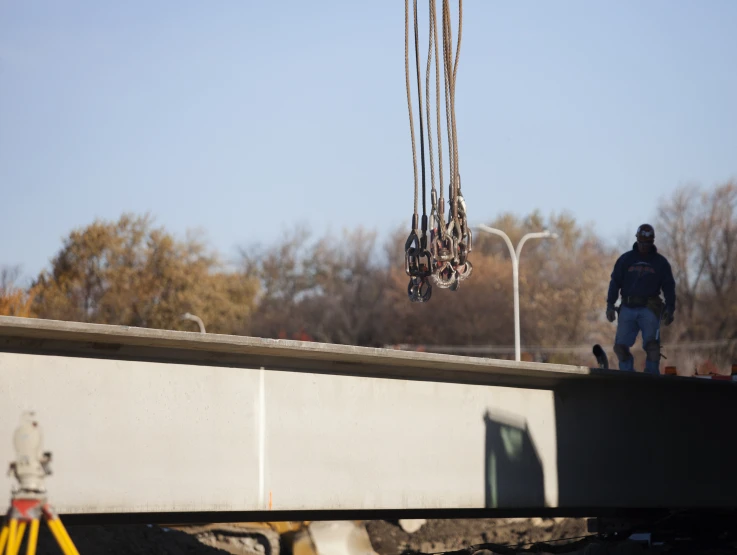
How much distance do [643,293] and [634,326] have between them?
441 mm

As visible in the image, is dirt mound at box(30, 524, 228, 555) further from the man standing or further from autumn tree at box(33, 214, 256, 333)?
autumn tree at box(33, 214, 256, 333)

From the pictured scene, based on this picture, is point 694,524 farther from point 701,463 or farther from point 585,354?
point 585,354

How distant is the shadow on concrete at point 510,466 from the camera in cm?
967

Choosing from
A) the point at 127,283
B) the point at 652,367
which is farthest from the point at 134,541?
the point at 127,283

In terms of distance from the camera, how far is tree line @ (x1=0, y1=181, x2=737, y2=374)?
6819cm

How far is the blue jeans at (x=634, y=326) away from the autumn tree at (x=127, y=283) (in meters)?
55.7

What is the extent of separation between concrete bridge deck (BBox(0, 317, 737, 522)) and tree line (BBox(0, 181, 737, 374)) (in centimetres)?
5093

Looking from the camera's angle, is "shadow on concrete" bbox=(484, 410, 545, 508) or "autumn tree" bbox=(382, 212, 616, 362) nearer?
"shadow on concrete" bbox=(484, 410, 545, 508)

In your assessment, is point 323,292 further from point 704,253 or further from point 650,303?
point 650,303

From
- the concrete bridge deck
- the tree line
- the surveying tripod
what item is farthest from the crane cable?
the tree line

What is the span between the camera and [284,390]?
848 centimetres

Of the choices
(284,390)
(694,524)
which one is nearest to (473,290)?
(694,524)

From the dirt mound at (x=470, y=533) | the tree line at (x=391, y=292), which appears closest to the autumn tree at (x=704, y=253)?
the tree line at (x=391, y=292)

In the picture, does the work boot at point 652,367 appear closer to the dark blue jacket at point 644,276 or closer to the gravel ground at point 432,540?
the dark blue jacket at point 644,276
